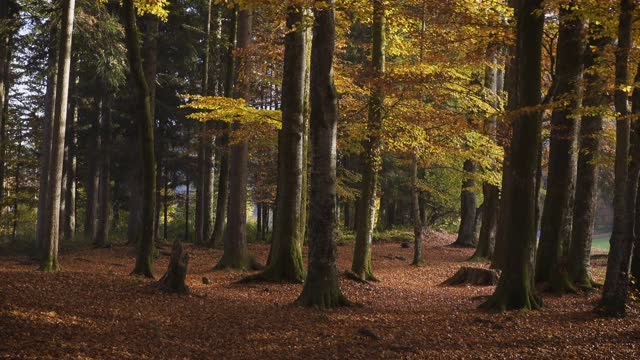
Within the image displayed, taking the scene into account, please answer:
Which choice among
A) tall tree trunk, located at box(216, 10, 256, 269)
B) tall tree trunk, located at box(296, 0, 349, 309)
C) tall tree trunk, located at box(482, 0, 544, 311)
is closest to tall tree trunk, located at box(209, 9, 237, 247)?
tall tree trunk, located at box(216, 10, 256, 269)

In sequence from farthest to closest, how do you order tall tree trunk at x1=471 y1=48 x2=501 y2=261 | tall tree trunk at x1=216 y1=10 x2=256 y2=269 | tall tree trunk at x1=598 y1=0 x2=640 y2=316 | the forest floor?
tall tree trunk at x1=471 y1=48 x2=501 y2=261 → tall tree trunk at x1=216 y1=10 x2=256 y2=269 → tall tree trunk at x1=598 y1=0 x2=640 y2=316 → the forest floor

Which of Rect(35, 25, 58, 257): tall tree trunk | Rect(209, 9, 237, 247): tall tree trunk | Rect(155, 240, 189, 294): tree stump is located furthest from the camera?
Rect(209, 9, 237, 247): tall tree trunk

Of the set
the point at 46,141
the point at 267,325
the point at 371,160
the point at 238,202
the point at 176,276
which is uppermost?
the point at 46,141

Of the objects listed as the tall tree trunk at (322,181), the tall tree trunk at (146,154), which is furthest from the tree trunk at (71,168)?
the tall tree trunk at (322,181)

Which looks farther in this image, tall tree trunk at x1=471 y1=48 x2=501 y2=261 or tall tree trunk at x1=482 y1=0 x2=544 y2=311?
tall tree trunk at x1=471 y1=48 x2=501 y2=261

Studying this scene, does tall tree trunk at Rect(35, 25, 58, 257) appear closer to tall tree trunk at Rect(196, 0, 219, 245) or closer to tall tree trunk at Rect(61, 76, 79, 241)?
tall tree trunk at Rect(196, 0, 219, 245)

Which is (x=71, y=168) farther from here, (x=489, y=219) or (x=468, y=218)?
(x=489, y=219)

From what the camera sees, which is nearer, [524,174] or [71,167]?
[524,174]

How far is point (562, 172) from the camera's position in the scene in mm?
12820

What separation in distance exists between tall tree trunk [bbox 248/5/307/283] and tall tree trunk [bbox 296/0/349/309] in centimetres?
324

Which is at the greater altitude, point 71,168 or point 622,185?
point 71,168

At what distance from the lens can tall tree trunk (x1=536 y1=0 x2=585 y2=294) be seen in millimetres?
12625

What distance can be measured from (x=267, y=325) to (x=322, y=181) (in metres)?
2.77

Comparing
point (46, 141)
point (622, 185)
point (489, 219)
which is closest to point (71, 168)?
point (46, 141)
